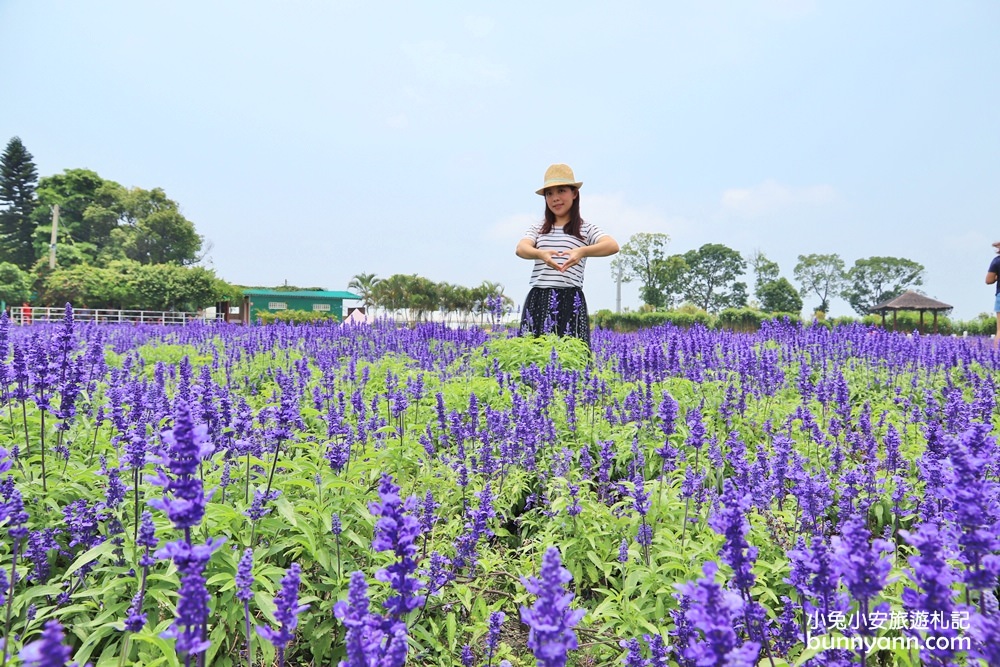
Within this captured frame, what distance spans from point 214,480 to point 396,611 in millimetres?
1826

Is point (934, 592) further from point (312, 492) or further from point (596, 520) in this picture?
point (312, 492)

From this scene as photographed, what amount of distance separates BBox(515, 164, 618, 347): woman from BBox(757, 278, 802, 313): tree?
8628cm

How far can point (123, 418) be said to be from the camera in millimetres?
3162

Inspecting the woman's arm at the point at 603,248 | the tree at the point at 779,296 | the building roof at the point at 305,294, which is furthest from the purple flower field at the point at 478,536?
the tree at the point at 779,296

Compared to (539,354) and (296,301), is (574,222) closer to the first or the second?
(539,354)

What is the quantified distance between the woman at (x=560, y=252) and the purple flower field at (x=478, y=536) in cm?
277

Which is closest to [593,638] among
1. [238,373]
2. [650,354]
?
[650,354]

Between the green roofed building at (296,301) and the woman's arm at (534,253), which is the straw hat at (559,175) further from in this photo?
the green roofed building at (296,301)

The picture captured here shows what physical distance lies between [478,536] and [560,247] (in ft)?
19.0

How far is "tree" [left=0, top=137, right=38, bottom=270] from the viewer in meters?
62.0

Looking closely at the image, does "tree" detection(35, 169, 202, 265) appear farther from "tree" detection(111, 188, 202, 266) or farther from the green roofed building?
the green roofed building

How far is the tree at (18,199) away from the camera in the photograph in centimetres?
6200

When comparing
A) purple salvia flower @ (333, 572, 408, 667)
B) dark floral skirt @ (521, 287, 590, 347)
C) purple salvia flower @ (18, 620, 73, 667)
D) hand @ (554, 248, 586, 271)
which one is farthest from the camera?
dark floral skirt @ (521, 287, 590, 347)

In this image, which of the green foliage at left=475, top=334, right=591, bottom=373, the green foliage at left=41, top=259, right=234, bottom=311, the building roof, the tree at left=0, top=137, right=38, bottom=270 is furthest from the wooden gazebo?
the tree at left=0, top=137, right=38, bottom=270
